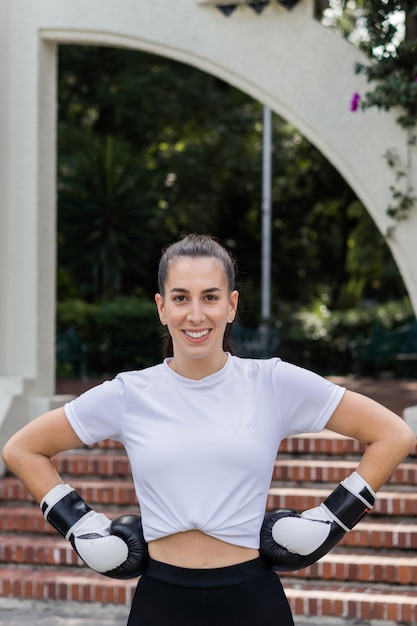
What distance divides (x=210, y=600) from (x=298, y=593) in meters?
2.94

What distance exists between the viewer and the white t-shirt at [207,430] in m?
2.09

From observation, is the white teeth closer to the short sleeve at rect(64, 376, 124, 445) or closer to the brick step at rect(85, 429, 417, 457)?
the short sleeve at rect(64, 376, 124, 445)

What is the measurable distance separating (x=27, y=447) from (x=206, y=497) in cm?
45

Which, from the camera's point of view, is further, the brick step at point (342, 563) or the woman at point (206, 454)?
the brick step at point (342, 563)

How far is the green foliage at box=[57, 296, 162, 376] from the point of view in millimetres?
13664

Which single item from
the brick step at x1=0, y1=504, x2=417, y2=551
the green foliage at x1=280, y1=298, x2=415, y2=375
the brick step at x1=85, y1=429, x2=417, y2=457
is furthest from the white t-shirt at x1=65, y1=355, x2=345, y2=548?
the green foliage at x1=280, y1=298, x2=415, y2=375

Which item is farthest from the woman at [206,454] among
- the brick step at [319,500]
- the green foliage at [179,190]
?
the green foliage at [179,190]

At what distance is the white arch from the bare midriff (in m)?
4.38

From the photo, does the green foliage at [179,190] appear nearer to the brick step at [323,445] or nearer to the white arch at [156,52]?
the white arch at [156,52]

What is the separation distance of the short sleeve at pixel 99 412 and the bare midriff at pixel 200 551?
279 mm

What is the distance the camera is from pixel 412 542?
5.22 meters

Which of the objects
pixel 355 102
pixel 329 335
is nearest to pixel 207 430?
pixel 355 102

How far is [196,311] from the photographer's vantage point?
6.99 feet

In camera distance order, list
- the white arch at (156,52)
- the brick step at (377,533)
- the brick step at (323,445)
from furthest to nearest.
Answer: the white arch at (156,52) < the brick step at (323,445) < the brick step at (377,533)
